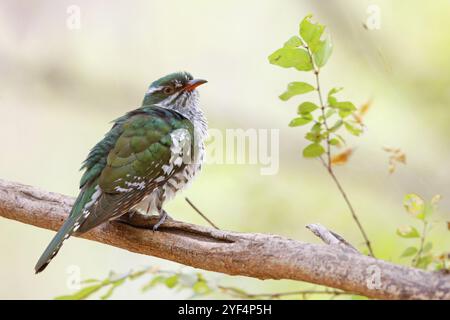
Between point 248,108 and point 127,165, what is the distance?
2.93m

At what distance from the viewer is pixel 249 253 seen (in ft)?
9.99

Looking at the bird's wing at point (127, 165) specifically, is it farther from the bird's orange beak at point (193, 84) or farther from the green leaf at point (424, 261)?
the green leaf at point (424, 261)

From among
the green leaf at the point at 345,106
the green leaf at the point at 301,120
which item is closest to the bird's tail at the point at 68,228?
the green leaf at the point at 301,120

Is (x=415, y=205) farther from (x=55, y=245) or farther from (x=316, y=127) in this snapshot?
(x=55, y=245)

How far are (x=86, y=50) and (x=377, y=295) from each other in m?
5.48

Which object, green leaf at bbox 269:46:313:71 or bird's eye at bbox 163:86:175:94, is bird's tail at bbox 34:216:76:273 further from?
bird's eye at bbox 163:86:175:94

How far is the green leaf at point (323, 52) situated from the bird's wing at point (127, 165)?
42.6 inches

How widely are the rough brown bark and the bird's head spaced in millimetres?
1181

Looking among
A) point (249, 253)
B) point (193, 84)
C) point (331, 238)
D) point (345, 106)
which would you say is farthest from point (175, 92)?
point (331, 238)

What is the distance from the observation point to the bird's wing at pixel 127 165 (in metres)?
3.49

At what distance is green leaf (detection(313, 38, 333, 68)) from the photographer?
Result: 3199mm

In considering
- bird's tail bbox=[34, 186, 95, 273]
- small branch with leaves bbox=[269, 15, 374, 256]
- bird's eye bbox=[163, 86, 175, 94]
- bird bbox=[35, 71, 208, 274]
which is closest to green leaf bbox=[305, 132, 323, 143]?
small branch with leaves bbox=[269, 15, 374, 256]

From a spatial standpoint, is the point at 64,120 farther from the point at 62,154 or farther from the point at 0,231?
the point at 0,231

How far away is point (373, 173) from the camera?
18.8ft
